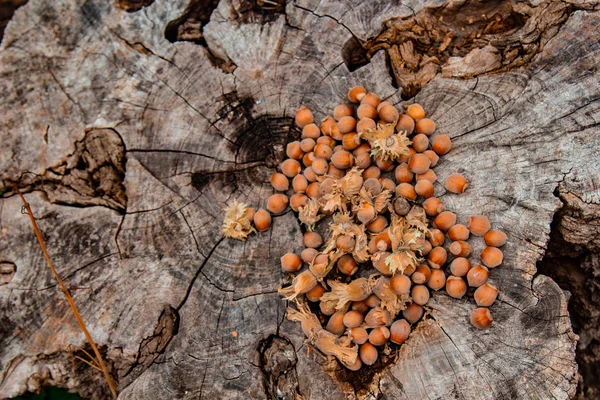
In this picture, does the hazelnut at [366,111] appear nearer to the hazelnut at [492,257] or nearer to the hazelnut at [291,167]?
the hazelnut at [291,167]

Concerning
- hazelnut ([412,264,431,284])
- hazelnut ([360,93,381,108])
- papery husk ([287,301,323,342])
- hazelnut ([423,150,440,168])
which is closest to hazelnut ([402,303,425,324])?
hazelnut ([412,264,431,284])

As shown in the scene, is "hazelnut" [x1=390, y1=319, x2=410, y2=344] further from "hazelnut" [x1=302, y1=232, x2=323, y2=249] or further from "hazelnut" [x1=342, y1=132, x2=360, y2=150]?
"hazelnut" [x1=342, y1=132, x2=360, y2=150]

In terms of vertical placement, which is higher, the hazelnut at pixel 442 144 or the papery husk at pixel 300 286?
the hazelnut at pixel 442 144

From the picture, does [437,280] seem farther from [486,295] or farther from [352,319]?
[352,319]

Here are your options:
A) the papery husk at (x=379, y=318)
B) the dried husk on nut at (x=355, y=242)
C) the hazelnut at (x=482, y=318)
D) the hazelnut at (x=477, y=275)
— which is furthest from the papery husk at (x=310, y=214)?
the hazelnut at (x=482, y=318)

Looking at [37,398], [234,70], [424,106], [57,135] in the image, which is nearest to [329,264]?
[424,106]

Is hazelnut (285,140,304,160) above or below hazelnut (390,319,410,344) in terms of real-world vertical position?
above
